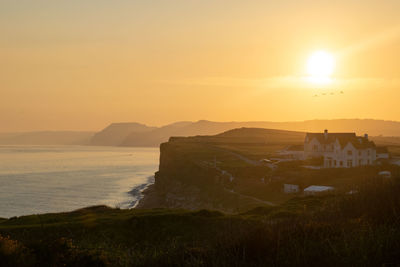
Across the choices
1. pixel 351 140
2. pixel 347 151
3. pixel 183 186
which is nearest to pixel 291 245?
pixel 347 151

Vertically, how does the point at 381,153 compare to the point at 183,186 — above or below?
above

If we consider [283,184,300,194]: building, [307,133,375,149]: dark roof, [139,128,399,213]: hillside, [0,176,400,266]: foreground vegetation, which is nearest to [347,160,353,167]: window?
[307,133,375,149]: dark roof

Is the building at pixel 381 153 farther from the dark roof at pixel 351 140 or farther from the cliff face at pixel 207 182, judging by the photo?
the cliff face at pixel 207 182

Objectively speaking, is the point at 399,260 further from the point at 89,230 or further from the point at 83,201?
the point at 83,201

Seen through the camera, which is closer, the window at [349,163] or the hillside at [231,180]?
the hillside at [231,180]

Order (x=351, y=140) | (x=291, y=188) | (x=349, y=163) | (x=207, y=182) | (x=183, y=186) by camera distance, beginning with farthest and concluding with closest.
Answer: (x=183, y=186) → (x=207, y=182) → (x=351, y=140) → (x=349, y=163) → (x=291, y=188)

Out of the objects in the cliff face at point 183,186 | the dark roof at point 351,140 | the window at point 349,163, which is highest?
the dark roof at point 351,140

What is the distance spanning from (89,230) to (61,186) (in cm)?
8715

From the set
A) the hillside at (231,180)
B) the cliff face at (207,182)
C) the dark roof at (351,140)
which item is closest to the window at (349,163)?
the dark roof at (351,140)

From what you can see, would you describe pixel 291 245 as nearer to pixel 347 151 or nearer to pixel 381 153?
pixel 347 151

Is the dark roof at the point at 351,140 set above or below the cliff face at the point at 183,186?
above

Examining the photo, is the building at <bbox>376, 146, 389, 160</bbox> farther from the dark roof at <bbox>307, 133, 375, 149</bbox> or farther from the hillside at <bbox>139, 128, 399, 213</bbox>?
the hillside at <bbox>139, 128, 399, 213</bbox>

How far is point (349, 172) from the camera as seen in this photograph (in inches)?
2675

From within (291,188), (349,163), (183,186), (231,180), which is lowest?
(183,186)
